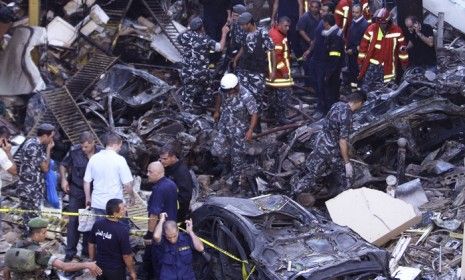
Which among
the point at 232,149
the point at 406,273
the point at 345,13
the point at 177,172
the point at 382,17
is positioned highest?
the point at 382,17

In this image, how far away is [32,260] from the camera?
10172mm

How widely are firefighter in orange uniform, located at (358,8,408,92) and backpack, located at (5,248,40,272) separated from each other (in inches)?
313

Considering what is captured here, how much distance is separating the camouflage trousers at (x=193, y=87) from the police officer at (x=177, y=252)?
577 centimetres

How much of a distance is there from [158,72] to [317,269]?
8028mm

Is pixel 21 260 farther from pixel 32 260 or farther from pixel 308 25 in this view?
pixel 308 25

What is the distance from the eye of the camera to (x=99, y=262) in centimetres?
1073

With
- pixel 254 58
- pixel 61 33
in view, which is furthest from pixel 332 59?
pixel 61 33

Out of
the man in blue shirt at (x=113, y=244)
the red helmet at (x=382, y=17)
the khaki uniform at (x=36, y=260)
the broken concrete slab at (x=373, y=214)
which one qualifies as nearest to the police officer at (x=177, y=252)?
the man in blue shirt at (x=113, y=244)

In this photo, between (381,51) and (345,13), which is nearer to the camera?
(381,51)

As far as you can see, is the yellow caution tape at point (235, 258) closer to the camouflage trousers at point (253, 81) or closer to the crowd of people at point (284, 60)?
the crowd of people at point (284, 60)

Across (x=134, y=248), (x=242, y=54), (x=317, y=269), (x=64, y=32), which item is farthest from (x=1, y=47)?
(x=317, y=269)

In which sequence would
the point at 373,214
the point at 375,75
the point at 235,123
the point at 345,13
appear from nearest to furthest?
the point at 373,214 → the point at 235,123 → the point at 375,75 → the point at 345,13

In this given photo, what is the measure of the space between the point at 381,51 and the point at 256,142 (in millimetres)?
2892

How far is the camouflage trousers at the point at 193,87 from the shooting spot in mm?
16219
